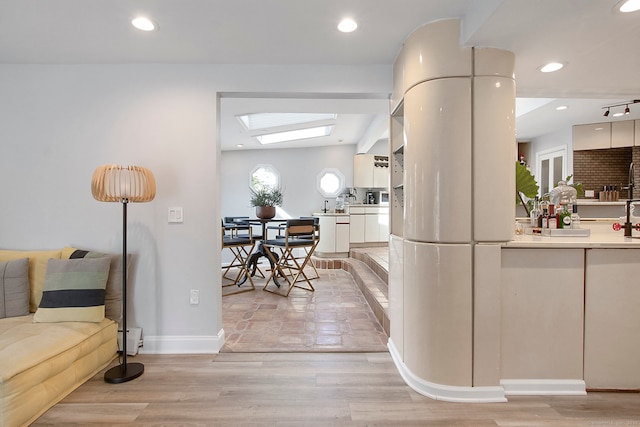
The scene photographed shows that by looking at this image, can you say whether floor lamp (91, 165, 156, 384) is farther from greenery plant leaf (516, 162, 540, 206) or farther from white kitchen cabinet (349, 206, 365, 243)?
white kitchen cabinet (349, 206, 365, 243)

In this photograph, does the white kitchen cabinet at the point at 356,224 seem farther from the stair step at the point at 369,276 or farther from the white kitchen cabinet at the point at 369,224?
the stair step at the point at 369,276

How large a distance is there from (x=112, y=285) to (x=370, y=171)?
204 inches

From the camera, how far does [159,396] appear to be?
74.9 inches

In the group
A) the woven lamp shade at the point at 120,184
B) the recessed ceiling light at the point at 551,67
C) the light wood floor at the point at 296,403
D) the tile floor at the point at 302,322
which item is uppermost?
the recessed ceiling light at the point at 551,67

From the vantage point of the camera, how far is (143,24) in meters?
1.95

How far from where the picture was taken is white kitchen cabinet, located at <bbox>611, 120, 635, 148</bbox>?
4.40 m

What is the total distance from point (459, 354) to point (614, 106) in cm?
386

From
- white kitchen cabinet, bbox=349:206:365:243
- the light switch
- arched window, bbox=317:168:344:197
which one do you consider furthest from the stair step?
the light switch

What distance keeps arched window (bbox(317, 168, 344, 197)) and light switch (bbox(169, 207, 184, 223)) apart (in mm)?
4553

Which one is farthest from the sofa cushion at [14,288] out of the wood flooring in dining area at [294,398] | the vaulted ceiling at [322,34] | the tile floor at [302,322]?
the vaulted ceiling at [322,34]

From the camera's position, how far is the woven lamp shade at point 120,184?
2.05m

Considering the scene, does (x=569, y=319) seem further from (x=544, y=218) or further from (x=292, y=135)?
(x=292, y=135)

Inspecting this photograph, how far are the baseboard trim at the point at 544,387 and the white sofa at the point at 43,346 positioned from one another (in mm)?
2660

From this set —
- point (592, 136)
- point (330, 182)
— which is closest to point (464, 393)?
point (592, 136)
